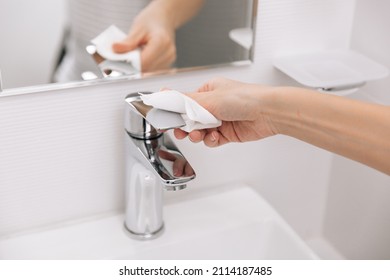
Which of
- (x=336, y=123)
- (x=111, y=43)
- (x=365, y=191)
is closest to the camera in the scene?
(x=336, y=123)

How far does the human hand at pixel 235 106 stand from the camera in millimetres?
794

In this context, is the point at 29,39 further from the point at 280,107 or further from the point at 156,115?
the point at 280,107

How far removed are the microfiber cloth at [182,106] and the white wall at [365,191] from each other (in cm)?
36

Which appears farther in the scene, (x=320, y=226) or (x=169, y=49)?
(x=320, y=226)

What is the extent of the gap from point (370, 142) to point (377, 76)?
0.25 m

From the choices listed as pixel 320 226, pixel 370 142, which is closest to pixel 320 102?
pixel 370 142

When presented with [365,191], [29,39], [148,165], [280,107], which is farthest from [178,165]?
[365,191]

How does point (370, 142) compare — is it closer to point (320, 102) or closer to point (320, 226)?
point (320, 102)

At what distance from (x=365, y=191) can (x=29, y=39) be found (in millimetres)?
634

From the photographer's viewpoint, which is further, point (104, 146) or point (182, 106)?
point (104, 146)

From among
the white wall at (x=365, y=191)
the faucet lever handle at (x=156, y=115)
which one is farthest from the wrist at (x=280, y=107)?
the white wall at (x=365, y=191)

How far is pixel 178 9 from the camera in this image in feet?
2.81

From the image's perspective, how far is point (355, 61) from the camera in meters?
0.97

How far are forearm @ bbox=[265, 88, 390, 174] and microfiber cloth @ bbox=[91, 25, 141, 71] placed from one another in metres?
0.23
